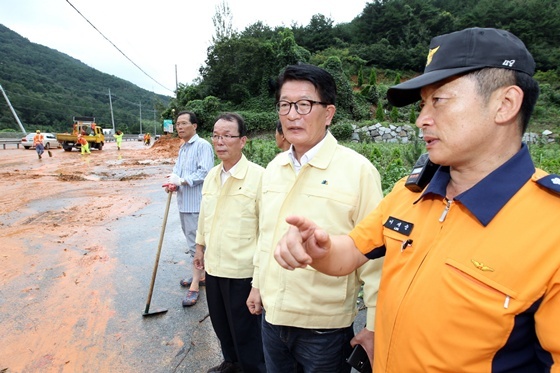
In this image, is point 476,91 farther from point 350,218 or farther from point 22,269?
point 22,269

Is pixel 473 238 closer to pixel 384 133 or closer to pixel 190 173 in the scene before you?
pixel 190 173

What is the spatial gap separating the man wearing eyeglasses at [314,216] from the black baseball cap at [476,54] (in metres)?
0.67

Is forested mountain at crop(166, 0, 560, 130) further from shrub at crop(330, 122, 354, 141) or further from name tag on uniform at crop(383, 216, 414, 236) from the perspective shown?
name tag on uniform at crop(383, 216, 414, 236)

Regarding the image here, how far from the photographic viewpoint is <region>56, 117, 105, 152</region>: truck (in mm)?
24672

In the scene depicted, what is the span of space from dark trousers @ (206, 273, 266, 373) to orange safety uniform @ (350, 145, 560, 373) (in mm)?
1527

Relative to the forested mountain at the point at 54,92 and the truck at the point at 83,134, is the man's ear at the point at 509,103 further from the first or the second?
the forested mountain at the point at 54,92

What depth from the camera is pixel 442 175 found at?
118 centimetres

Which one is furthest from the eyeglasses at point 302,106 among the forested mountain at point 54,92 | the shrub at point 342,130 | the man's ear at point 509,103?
the forested mountain at point 54,92

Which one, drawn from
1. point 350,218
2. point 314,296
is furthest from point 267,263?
point 350,218

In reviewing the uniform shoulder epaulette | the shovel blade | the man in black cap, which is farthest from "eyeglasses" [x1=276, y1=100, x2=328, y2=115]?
the shovel blade

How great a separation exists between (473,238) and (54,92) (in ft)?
257

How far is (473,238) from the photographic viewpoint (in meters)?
0.95

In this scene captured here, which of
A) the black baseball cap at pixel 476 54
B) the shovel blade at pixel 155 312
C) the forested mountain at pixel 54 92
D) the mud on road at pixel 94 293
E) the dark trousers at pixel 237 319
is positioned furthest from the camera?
the forested mountain at pixel 54 92

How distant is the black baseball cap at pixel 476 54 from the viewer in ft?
3.15
